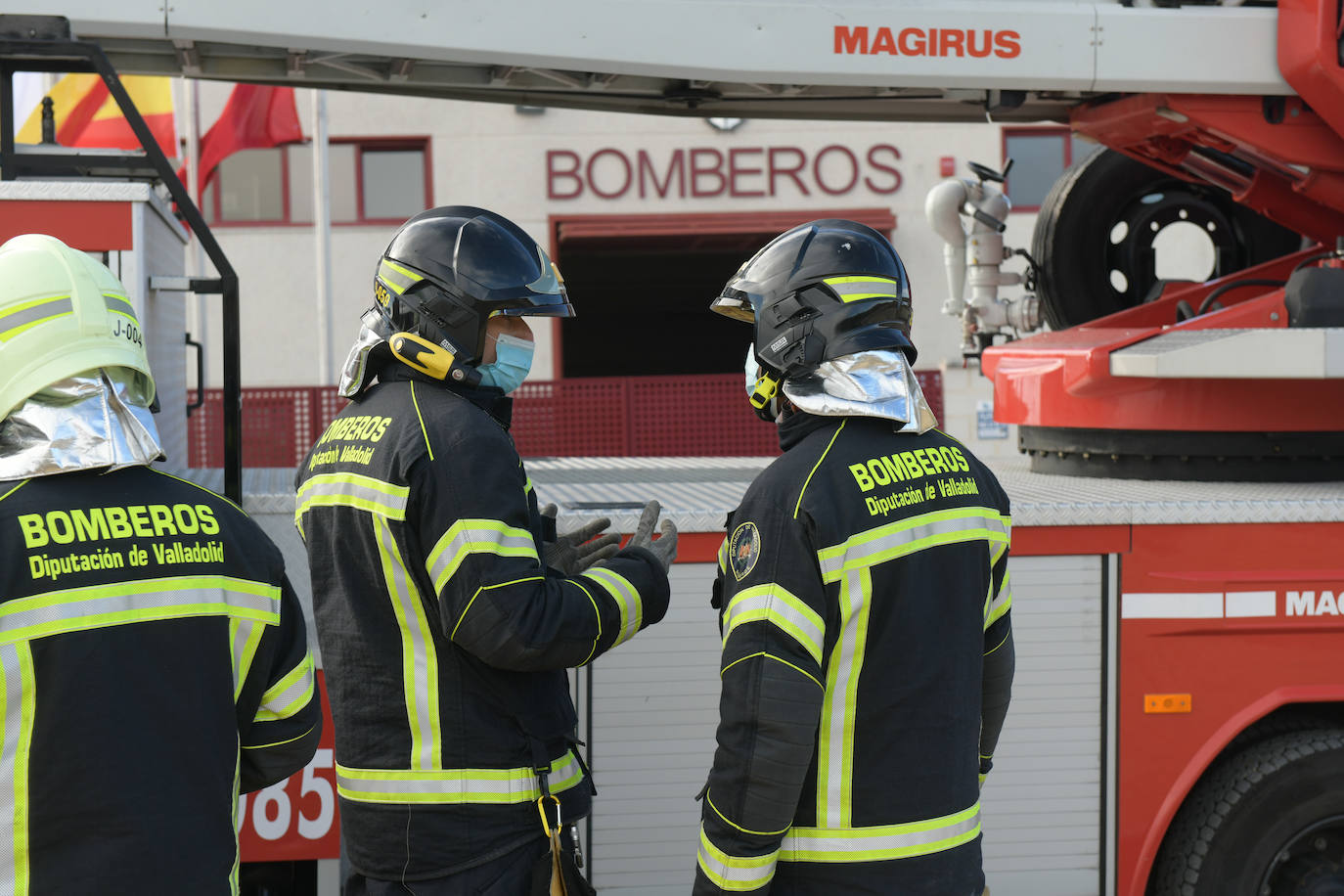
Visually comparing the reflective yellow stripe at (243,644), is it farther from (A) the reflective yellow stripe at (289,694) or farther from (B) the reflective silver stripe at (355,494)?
(B) the reflective silver stripe at (355,494)

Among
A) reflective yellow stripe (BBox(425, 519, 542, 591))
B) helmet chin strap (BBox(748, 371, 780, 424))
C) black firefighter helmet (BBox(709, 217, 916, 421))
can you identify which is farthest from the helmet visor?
reflective yellow stripe (BBox(425, 519, 542, 591))

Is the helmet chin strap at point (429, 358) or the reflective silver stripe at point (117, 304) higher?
the reflective silver stripe at point (117, 304)

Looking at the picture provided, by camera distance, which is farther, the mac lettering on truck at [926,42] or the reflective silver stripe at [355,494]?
the mac lettering on truck at [926,42]

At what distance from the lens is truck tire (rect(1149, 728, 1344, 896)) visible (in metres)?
3.58

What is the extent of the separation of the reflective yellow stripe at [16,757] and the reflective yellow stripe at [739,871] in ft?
3.63

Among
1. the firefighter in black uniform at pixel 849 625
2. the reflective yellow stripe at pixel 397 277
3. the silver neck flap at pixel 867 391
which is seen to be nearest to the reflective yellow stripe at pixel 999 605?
the firefighter in black uniform at pixel 849 625

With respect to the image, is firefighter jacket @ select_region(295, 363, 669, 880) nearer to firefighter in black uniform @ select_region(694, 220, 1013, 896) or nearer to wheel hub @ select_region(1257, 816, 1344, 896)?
firefighter in black uniform @ select_region(694, 220, 1013, 896)

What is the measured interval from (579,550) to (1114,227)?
3.49 meters

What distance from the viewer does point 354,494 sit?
242cm

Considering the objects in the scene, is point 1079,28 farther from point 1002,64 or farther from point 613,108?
point 613,108

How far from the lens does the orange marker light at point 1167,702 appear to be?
361 cm

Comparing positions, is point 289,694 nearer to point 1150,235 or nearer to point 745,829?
point 745,829

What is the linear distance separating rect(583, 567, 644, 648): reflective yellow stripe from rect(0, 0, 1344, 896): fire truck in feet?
2.91

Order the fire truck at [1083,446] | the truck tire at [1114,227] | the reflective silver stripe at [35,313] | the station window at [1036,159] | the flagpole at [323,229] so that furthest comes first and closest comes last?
the station window at [1036,159], the flagpole at [323,229], the truck tire at [1114,227], the fire truck at [1083,446], the reflective silver stripe at [35,313]
